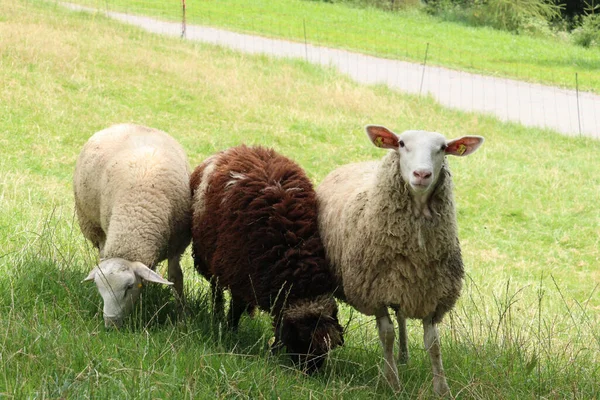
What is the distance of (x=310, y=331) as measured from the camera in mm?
5301

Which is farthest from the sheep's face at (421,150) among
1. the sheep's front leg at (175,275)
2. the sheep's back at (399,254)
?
the sheep's front leg at (175,275)

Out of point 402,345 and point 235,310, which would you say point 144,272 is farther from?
point 402,345

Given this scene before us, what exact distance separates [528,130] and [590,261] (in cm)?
661

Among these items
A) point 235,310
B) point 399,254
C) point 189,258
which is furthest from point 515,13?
point 399,254

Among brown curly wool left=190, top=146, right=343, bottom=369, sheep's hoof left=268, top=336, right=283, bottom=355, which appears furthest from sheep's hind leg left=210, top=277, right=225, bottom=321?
sheep's hoof left=268, top=336, right=283, bottom=355

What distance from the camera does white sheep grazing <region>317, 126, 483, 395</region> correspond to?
5.07 meters

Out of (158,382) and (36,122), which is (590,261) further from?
(36,122)

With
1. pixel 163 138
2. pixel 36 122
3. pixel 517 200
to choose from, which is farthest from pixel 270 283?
pixel 36 122

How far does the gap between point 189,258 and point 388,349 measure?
3211 mm

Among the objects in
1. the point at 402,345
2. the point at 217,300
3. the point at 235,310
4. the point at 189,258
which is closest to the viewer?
the point at 402,345

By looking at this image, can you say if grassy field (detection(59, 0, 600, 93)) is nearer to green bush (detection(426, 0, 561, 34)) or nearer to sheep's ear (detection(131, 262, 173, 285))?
green bush (detection(426, 0, 561, 34))

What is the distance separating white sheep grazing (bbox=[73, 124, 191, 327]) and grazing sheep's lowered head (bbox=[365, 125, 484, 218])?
1.71 metres

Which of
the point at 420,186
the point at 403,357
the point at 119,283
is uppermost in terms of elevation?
the point at 420,186

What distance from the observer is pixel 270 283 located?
550cm
